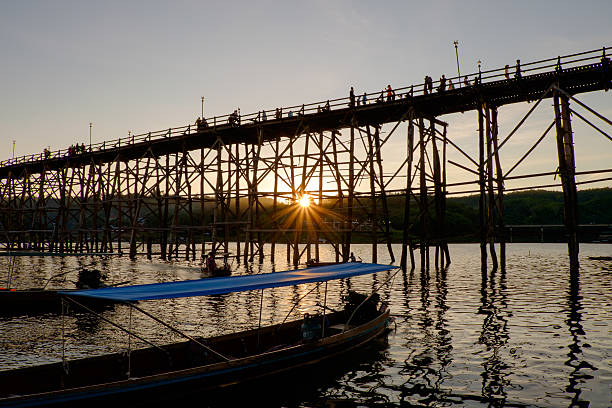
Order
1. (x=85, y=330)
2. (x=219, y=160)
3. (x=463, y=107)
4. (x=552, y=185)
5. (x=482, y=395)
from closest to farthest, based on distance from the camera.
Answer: (x=482, y=395), (x=85, y=330), (x=552, y=185), (x=463, y=107), (x=219, y=160)

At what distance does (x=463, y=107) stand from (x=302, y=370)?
22.4 metres

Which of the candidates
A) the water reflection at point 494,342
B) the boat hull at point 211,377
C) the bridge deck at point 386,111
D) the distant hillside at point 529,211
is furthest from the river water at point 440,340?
the distant hillside at point 529,211

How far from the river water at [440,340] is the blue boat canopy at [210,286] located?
1.08 m

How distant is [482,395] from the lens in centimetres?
874

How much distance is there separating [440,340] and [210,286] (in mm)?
7329

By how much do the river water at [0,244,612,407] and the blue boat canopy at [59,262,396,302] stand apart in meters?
1.08

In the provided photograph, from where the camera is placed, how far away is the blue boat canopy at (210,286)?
8.48 metres

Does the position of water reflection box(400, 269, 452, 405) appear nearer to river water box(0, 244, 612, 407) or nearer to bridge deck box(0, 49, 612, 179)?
river water box(0, 244, 612, 407)

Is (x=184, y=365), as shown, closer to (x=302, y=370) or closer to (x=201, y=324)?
(x=302, y=370)

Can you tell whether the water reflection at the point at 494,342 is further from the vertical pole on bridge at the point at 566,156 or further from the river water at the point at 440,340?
the vertical pole on bridge at the point at 566,156

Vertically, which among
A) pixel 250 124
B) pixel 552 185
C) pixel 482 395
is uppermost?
pixel 250 124

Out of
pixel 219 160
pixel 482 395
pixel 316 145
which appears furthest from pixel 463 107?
pixel 482 395

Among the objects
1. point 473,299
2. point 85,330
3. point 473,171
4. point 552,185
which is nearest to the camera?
point 85,330

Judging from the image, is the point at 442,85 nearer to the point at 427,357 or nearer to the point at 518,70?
the point at 518,70
